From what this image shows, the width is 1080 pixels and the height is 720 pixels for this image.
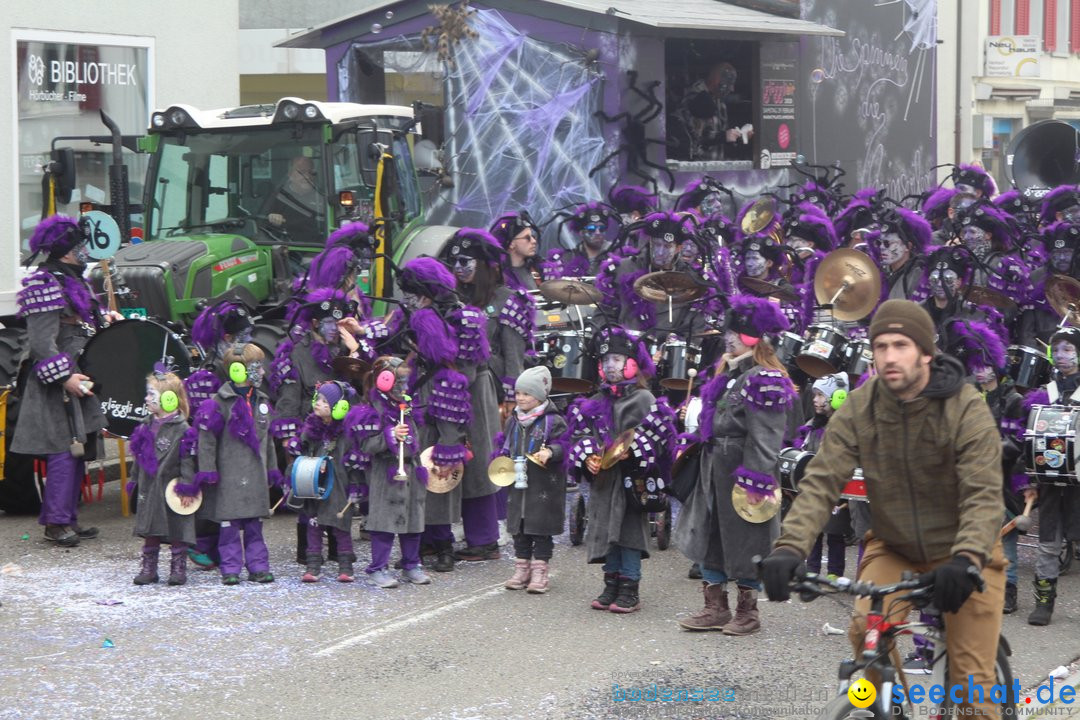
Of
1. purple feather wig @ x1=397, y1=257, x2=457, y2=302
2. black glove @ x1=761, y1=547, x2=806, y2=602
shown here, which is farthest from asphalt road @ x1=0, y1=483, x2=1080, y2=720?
black glove @ x1=761, y1=547, x2=806, y2=602

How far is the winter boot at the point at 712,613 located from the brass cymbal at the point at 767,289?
3315mm

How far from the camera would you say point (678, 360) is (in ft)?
34.6

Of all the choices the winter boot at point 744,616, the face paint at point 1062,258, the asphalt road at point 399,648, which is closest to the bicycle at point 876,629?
the asphalt road at point 399,648

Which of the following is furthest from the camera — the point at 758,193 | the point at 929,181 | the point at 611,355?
the point at 929,181

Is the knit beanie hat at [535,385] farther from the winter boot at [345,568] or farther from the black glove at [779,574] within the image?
the black glove at [779,574]

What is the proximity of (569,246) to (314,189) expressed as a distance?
5.75 meters

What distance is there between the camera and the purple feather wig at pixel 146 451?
9180 millimetres

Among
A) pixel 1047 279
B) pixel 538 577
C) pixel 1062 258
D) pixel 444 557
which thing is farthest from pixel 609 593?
pixel 1062 258

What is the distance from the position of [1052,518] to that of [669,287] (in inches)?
131

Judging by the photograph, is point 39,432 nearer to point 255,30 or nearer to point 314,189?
point 314,189

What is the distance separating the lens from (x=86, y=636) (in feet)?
26.5

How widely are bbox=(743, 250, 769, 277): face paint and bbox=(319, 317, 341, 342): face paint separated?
353cm

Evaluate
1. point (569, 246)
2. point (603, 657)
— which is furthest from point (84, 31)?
point (603, 657)

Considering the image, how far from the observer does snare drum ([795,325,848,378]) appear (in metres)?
9.47
